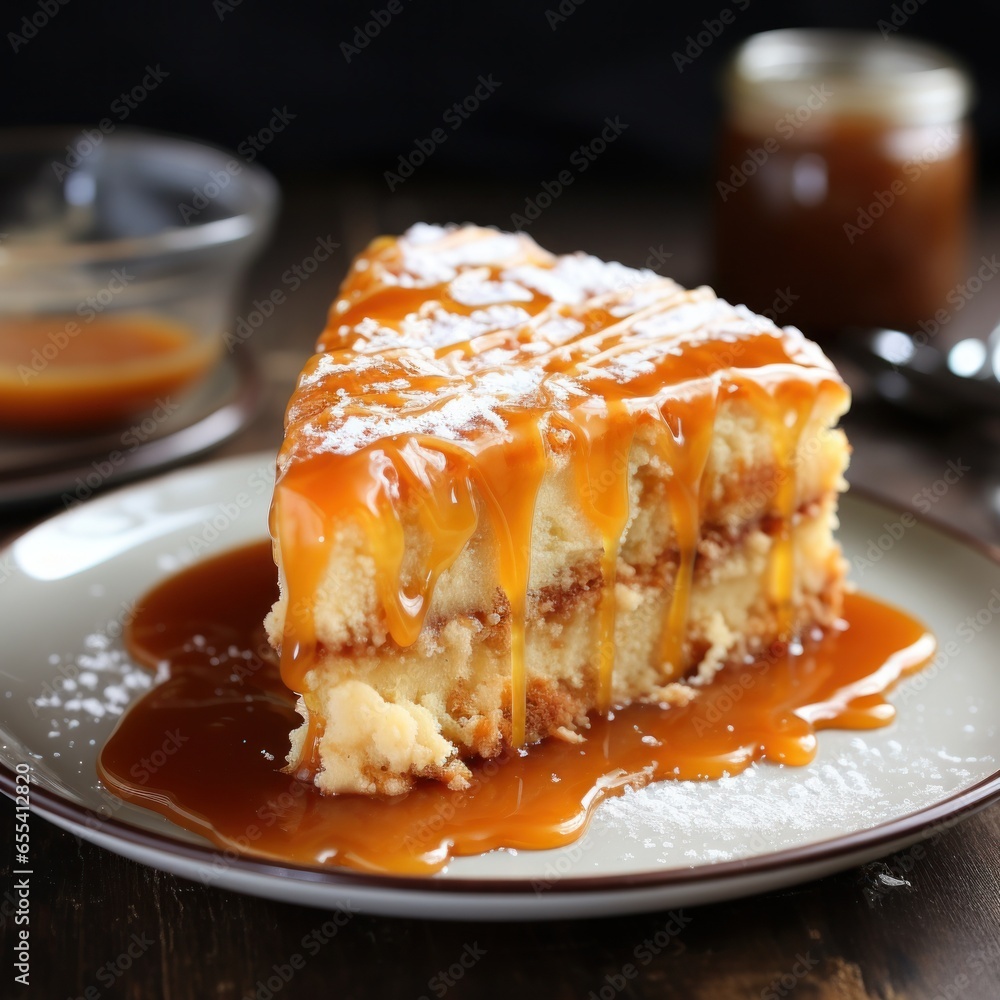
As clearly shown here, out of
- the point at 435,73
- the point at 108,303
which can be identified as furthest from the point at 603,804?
the point at 435,73

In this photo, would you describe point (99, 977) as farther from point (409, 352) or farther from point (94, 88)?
point (94, 88)

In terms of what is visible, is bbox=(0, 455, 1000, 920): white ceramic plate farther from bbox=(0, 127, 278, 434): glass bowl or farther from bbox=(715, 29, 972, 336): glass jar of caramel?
bbox=(715, 29, 972, 336): glass jar of caramel

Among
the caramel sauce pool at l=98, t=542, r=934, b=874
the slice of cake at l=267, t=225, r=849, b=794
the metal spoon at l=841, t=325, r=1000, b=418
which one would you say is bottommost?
the metal spoon at l=841, t=325, r=1000, b=418

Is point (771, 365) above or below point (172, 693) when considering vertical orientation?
above

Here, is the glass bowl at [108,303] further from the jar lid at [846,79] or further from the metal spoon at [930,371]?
the metal spoon at [930,371]

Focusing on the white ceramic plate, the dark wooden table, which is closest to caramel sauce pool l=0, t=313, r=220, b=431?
the white ceramic plate

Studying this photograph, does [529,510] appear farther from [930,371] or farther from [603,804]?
[930,371]

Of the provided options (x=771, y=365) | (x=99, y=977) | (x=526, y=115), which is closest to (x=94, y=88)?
(x=526, y=115)
